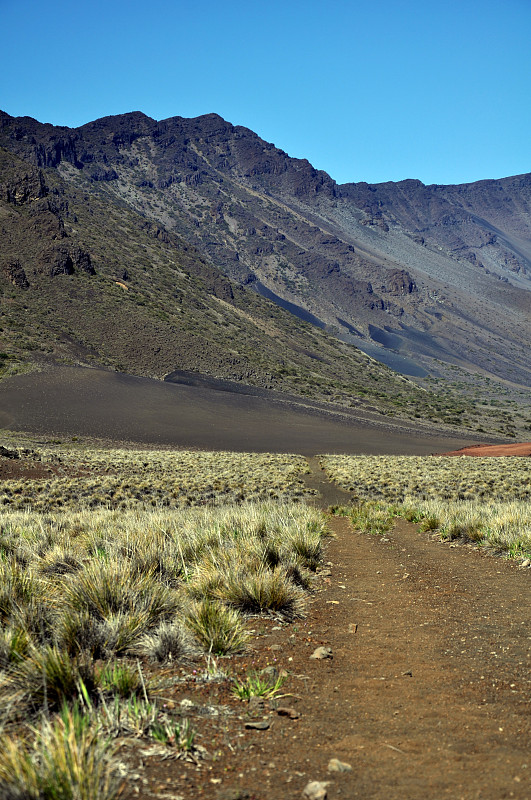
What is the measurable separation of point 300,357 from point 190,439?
53057 mm

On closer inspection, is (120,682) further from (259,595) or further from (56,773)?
(259,595)

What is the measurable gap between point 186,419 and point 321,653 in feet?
177

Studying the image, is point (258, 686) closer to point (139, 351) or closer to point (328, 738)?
point (328, 738)

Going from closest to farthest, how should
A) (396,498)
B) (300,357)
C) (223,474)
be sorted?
(396,498) → (223,474) → (300,357)

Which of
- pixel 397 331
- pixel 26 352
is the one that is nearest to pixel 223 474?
pixel 26 352

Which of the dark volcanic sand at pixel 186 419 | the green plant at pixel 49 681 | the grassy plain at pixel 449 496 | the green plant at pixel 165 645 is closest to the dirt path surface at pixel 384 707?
the green plant at pixel 165 645

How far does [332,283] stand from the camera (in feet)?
599

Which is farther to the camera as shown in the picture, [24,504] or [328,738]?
[24,504]

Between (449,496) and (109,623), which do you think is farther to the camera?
(449,496)

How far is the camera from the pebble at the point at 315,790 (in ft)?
9.36

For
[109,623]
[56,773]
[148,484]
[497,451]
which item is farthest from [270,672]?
[497,451]

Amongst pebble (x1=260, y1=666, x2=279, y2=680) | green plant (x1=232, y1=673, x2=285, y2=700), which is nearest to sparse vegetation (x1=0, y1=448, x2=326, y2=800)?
pebble (x1=260, y1=666, x2=279, y2=680)

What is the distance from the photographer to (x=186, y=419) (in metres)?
58.4

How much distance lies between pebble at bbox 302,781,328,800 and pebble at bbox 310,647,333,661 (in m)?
1.97
